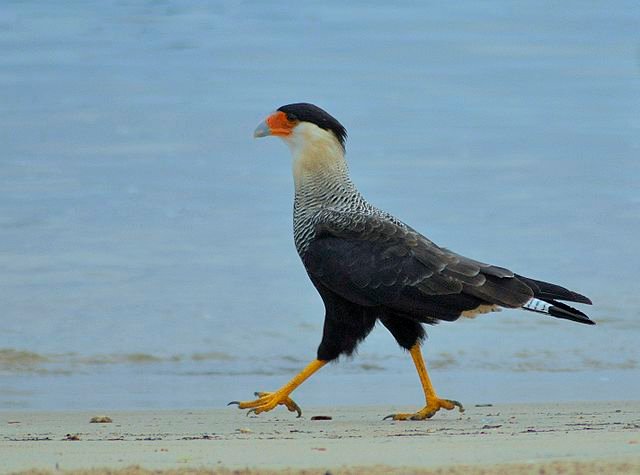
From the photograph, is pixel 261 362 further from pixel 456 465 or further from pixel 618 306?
pixel 456 465

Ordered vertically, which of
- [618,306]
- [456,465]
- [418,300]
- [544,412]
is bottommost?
[456,465]

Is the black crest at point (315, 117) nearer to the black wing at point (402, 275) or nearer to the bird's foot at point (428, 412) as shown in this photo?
the black wing at point (402, 275)

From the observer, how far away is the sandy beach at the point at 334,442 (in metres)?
6.79

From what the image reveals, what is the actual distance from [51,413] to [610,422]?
147 inches

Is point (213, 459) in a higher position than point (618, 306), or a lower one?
lower

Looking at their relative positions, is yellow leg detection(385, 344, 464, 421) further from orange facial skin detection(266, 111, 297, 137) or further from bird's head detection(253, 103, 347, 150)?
orange facial skin detection(266, 111, 297, 137)

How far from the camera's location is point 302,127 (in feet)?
35.3

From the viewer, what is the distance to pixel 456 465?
22.0ft

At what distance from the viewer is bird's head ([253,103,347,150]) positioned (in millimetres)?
10727

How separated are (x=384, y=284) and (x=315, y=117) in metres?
1.52

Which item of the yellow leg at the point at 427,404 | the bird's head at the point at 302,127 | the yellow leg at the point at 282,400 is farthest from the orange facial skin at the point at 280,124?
the yellow leg at the point at 427,404

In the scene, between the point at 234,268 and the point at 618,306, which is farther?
the point at 234,268

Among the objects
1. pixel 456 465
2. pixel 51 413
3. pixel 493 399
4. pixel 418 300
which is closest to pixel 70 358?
pixel 51 413

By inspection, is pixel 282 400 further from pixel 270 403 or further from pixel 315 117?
pixel 315 117
